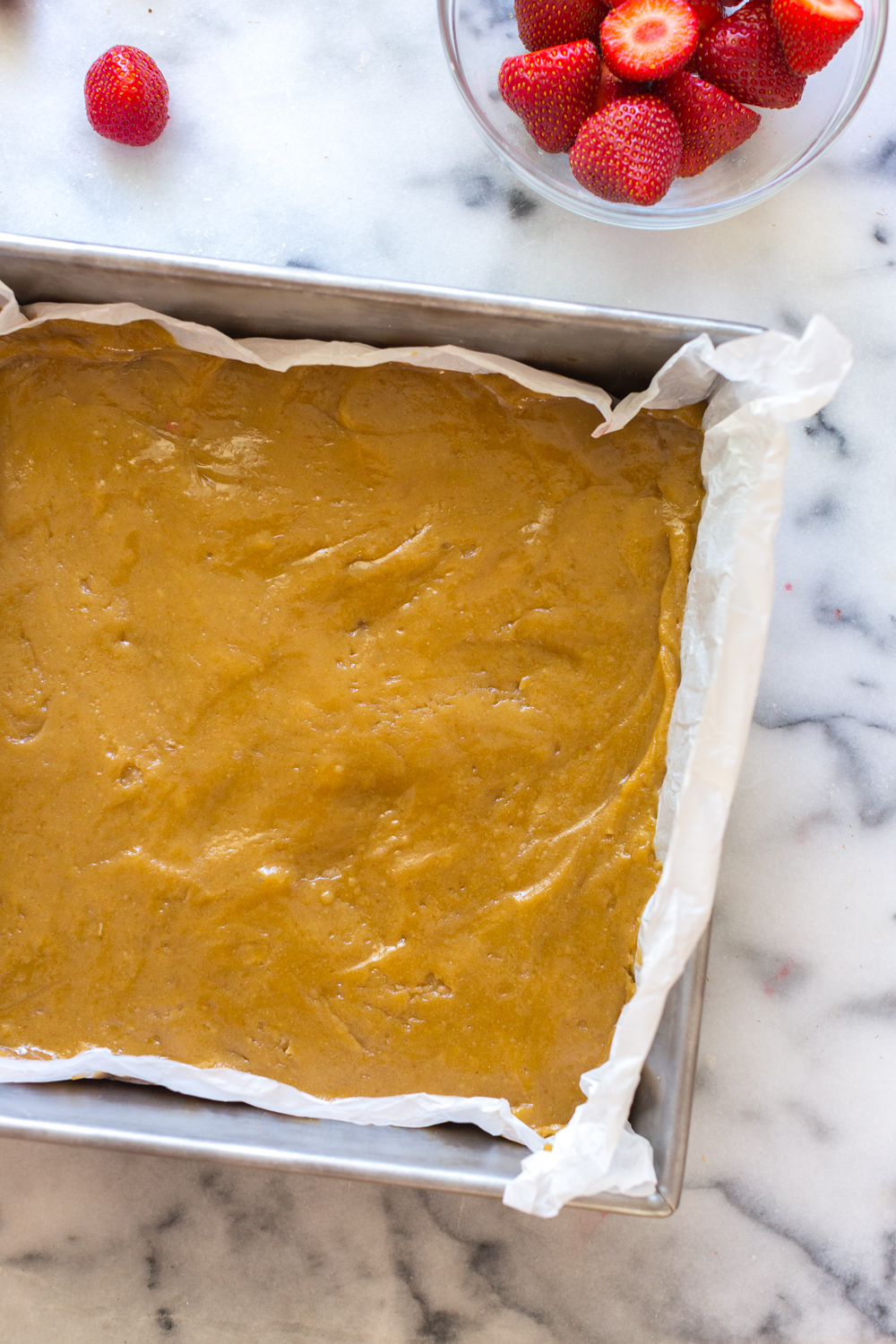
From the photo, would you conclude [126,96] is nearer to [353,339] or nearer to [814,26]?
[353,339]

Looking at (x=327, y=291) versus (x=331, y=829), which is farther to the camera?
(x=331, y=829)

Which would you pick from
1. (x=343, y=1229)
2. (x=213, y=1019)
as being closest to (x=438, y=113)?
(x=213, y=1019)

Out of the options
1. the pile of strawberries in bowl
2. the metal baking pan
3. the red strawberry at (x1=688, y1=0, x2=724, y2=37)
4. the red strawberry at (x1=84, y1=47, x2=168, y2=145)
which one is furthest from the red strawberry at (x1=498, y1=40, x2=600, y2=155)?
the red strawberry at (x1=84, y1=47, x2=168, y2=145)

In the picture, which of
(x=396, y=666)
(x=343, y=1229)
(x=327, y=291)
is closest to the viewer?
(x=327, y=291)

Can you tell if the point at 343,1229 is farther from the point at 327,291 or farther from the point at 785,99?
the point at 785,99

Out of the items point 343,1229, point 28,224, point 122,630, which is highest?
point 28,224

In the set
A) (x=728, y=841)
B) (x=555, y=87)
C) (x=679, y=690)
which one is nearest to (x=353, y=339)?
(x=555, y=87)
